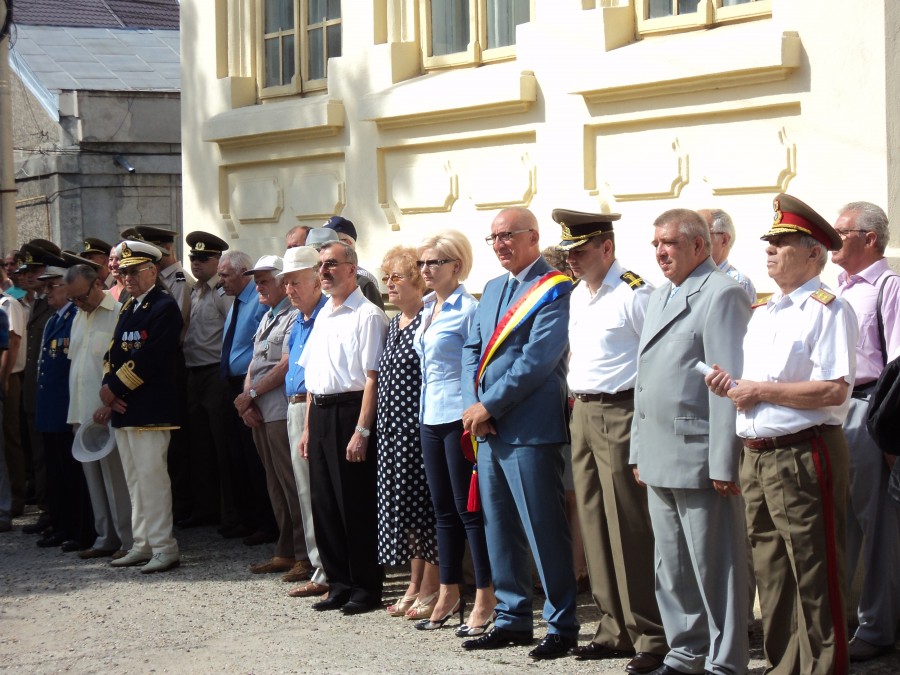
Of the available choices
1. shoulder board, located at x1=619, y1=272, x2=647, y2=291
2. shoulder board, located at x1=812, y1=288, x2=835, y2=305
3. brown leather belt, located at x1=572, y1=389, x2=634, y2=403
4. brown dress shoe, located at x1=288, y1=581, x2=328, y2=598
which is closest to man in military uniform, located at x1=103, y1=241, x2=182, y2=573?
brown dress shoe, located at x1=288, y1=581, x2=328, y2=598

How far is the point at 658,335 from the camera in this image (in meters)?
5.83

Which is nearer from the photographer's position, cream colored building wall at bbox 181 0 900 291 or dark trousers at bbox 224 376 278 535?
cream colored building wall at bbox 181 0 900 291

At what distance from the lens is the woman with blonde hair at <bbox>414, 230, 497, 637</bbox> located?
22.6ft

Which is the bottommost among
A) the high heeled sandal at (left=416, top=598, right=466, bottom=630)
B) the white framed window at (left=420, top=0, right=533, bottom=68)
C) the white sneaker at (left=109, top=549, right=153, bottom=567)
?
the white sneaker at (left=109, top=549, right=153, bottom=567)

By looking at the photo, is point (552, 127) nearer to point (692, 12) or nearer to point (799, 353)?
point (692, 12)

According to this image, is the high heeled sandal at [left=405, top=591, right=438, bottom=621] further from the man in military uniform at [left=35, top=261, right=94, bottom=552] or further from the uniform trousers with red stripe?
the man in military uniform at [left=35, top=261, right=94, bottom=552]

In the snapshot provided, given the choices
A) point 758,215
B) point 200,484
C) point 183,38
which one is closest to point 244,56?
point 183,38

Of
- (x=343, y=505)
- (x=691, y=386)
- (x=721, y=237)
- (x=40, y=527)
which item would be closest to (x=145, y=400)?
(x=343, y=505)

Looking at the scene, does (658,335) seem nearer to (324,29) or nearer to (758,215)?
(758,215)

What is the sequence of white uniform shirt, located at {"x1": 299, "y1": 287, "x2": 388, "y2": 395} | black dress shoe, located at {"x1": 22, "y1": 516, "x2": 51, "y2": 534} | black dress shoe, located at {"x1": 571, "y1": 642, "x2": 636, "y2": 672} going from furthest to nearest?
black dress shoe, located at {"x1": 22, "y1": 516, "x2": 51, "y2": 534}, white uniform shirt, located at {"x1": 299, "y1": 287, "x2": 388, "y2": 395}, black dress shoe, located at {"x1": 571, "y1": 642, "x2": 636, "y2": 672}

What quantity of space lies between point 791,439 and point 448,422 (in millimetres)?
1957

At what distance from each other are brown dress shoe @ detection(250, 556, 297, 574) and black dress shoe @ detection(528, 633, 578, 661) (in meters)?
2.56

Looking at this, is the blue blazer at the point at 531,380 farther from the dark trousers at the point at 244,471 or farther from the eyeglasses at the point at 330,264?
the dark trousers at the point at 244,471

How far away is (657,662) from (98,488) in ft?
15.3
